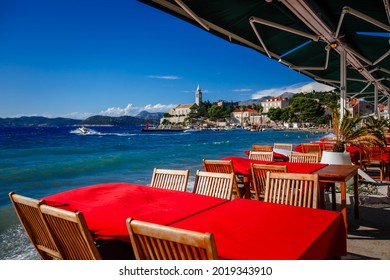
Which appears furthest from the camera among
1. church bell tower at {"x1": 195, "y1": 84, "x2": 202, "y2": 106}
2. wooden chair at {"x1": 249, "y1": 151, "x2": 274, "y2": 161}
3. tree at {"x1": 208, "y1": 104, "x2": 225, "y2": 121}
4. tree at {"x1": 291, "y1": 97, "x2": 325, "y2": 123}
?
church bell tower at {"x1": 195, "y1": 84, "x2": 202, "y2": 106}

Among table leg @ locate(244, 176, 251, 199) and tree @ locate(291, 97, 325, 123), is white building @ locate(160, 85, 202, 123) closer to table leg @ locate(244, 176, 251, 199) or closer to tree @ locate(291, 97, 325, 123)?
tree @ locate(291, 97, 325, 123)

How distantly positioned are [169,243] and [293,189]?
1599 millimetres

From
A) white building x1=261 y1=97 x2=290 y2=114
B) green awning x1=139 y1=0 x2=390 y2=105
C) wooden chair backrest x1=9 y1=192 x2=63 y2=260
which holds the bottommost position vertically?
wooden chair backrest x1=9 y1=192 x2=63 y2=260

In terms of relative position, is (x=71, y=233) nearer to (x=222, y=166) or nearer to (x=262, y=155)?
(x=222, y=166)

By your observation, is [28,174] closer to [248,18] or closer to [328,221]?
[248,18]

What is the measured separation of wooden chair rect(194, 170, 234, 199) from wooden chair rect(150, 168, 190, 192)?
0.53 ft

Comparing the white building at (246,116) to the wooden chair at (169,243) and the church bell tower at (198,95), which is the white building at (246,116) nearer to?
the church bell tower at (198,95)

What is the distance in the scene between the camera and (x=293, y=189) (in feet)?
8.27

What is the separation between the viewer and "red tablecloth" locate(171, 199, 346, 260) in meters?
1.31

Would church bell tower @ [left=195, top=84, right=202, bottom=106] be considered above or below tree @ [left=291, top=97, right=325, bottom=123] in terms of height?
above

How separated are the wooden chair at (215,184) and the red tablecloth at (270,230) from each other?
0.64 m

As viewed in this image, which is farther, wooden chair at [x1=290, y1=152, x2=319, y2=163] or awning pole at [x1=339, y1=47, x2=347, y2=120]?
awning pole at [x1=339, y1=47, x2=347, y2=120]

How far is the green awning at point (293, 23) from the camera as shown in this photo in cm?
371

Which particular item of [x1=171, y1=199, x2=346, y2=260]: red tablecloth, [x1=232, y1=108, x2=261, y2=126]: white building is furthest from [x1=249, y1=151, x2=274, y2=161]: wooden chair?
[x1=232, y1=108, x2=261, y2=126]: white building
